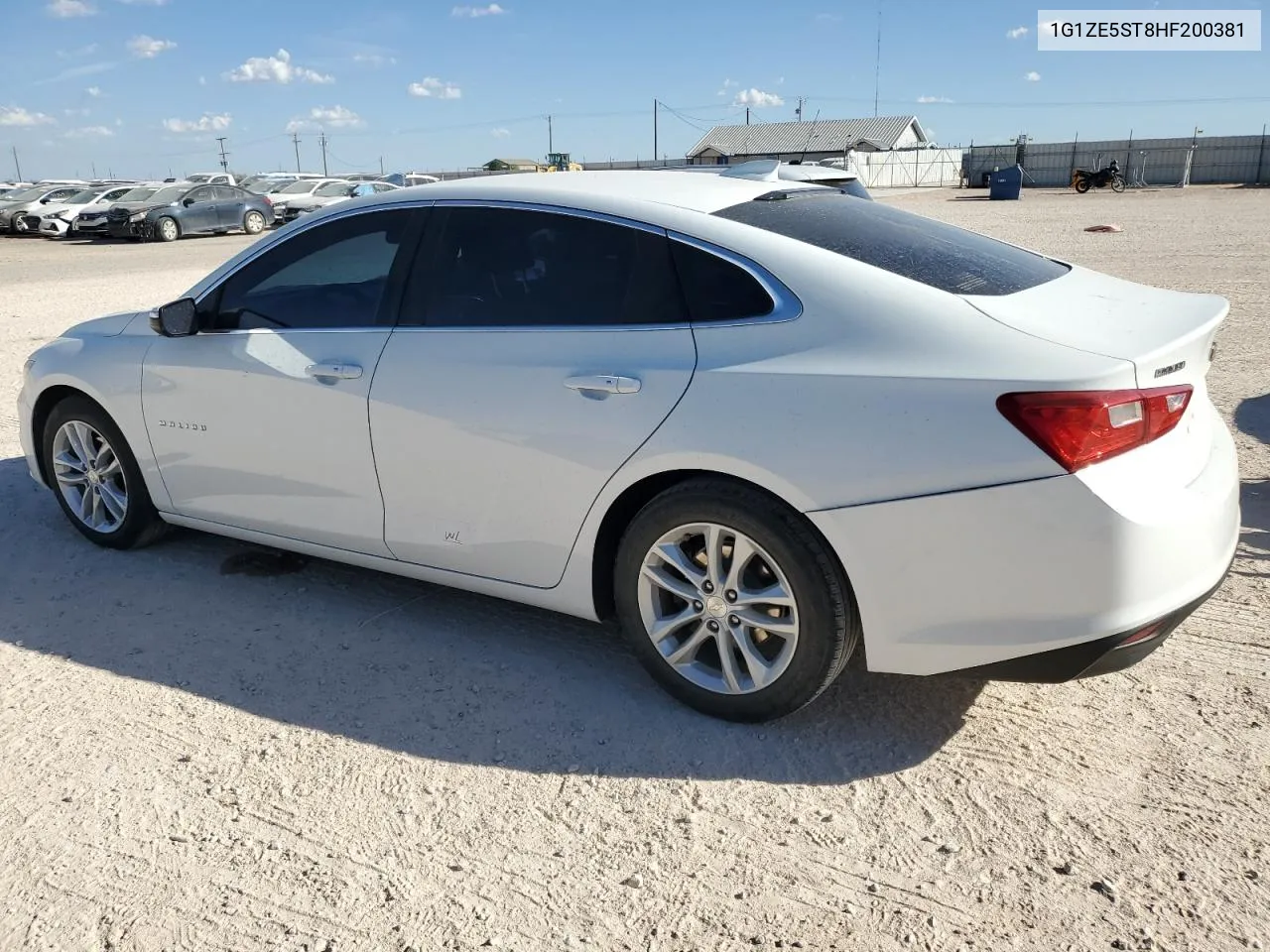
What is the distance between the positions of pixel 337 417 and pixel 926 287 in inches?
82.8

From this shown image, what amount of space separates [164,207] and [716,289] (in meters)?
30.4

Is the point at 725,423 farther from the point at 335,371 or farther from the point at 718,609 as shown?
the point at 335,371

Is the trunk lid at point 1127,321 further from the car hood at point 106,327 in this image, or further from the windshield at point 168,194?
the windshield at point 168,194

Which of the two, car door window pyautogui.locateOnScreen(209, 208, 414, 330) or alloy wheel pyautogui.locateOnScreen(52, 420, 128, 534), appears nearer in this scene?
car door window pyautogui.locateOnScreen(209, 208, 414, 330)

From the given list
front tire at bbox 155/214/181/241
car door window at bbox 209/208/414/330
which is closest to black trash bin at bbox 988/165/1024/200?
front tire at bbox 155/214/181/241

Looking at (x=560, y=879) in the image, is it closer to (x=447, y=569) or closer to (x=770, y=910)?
(x=770, y=910)

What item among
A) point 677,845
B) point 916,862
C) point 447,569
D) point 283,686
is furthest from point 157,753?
point 916,862

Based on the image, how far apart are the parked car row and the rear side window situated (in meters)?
25.2

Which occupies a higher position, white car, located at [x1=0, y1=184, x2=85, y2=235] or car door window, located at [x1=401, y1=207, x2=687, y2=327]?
car door window, located at [x1=401, y1=207, x2=687, y2=327]

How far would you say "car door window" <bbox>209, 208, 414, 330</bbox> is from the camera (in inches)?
157

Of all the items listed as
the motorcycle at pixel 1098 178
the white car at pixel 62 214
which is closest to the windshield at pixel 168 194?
the white car at pixel 62 214

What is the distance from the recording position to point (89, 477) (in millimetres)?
4930

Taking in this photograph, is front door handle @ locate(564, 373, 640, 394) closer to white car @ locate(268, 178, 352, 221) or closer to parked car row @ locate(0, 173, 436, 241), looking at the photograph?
parked car row @ locate(0, 173, 436, 241)

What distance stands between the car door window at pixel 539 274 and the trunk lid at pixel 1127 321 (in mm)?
996
